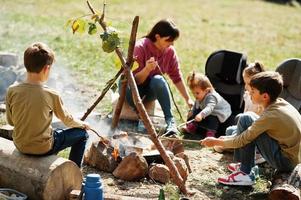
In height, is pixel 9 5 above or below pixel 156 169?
above

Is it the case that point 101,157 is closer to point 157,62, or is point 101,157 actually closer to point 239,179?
point 239,179

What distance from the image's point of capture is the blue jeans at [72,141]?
4.34m

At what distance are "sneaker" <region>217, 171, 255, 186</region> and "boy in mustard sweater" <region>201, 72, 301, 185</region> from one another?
26 centimetres

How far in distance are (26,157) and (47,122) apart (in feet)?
1.01

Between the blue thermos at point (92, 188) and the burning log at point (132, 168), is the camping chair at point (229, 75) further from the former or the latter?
the blue thermos at point (92, 188)

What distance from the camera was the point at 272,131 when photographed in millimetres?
A: 4719

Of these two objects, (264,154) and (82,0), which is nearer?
(264,154)

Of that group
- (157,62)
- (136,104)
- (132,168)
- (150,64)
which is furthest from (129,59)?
(157,62)

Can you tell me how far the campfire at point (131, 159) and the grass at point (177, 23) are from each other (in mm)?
276

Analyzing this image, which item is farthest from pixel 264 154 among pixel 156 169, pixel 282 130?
pixel 156 169

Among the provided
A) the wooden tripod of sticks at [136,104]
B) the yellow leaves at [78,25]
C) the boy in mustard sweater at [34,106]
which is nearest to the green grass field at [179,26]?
the wooden tripod of sticks at [136,104]

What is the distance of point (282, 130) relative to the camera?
4.68 metres

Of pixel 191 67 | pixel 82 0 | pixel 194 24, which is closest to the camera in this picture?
pixel 191 67

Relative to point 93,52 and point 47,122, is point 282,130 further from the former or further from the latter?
Answer: point 93,52
